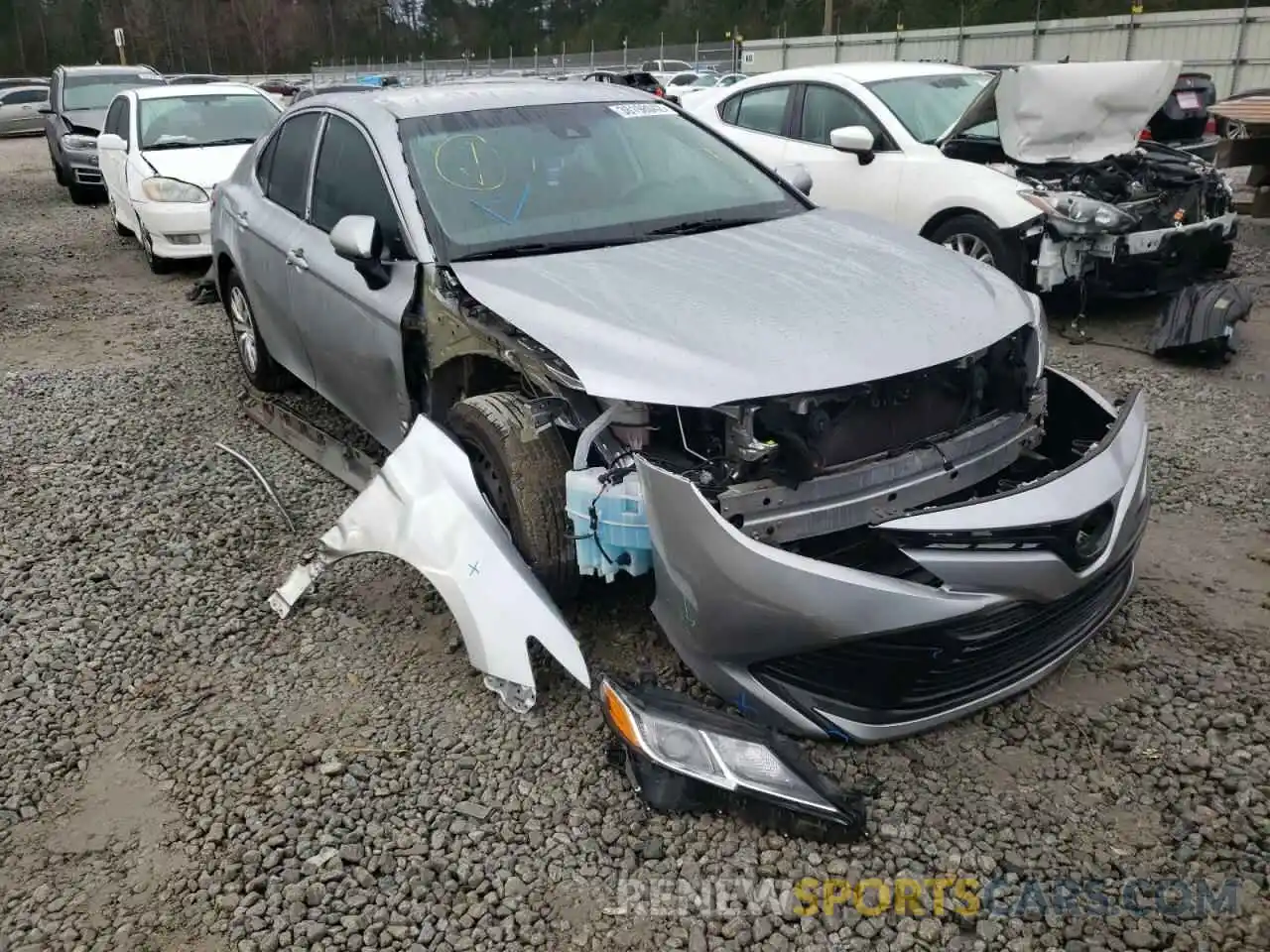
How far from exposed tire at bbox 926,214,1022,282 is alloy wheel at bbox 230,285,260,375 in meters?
4.14

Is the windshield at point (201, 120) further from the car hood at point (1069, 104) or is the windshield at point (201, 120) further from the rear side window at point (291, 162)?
the car hood at point (1069, 104)

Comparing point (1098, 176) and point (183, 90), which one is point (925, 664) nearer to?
point (1098, 176)

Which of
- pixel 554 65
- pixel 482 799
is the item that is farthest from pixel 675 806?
pixel 554 65

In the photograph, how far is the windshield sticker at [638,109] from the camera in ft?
14.1

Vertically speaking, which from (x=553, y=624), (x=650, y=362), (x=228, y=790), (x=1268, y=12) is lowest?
(x=228, y=790)

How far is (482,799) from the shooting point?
107 inches

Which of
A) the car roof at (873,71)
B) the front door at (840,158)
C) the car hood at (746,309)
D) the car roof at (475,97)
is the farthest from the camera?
the car roof at (873,71)

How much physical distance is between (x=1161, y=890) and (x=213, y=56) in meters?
71.8

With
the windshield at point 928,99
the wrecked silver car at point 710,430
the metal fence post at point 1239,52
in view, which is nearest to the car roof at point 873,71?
the windshield at point 928,99

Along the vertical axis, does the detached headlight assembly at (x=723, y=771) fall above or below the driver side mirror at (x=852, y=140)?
below

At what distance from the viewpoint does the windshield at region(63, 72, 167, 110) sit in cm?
1412

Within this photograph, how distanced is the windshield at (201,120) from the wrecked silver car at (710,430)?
630cm

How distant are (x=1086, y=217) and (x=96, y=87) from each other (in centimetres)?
1364

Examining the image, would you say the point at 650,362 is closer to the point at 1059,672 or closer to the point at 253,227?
the point at 1059,672
